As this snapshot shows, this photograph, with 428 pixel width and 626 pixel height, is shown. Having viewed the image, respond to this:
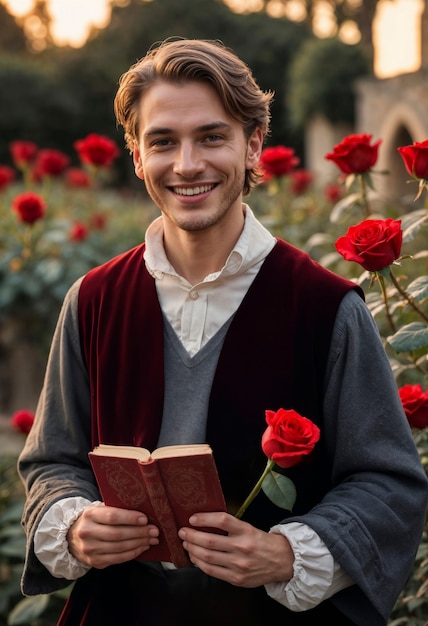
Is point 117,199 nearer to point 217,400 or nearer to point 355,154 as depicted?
point 355,154

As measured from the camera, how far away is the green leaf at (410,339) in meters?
1.85

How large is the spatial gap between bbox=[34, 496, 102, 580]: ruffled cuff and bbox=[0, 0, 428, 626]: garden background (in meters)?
0.73

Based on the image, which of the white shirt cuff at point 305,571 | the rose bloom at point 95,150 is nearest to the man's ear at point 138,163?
the white shirt cuff at point 305,571

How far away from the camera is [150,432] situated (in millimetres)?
1769

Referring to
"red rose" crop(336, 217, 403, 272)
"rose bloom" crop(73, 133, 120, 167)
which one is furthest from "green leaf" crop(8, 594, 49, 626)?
"rose bloom" crop(73, 133, 120, 167)

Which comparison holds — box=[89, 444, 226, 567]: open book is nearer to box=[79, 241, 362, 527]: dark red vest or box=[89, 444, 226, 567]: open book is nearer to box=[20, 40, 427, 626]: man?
box=[20, 40, 427, 626]: man

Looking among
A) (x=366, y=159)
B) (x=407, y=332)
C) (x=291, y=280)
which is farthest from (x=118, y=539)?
(x=366, y=159)

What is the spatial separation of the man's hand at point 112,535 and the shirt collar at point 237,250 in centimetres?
51

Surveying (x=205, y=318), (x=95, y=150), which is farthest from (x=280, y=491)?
(x=95, y=150)

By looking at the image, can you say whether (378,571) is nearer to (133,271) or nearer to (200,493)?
(200,493)

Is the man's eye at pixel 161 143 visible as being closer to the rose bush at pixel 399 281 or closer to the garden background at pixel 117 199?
the rose bush at pixel 399 281

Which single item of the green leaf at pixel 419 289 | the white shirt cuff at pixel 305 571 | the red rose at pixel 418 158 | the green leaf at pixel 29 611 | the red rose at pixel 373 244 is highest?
the red rose at pixel 418 158

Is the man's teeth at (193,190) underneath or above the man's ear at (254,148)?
underneath

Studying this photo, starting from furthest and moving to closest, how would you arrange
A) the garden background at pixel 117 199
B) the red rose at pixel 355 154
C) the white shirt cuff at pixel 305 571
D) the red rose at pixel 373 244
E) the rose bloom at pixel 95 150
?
the rose bloom at pixel 95 150 < the garden background at pixel 117 199 < the red rose at pixel 355 154 < the red rose at pixel 373 244 < the white shirt cuff at pixel 305 571
